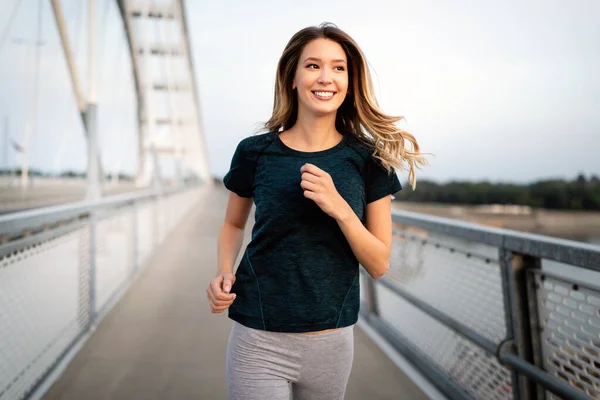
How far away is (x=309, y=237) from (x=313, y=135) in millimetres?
277

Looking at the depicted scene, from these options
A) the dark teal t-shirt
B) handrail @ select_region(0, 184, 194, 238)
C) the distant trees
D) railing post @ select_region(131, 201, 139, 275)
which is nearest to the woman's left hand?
the dark teal t-shirt

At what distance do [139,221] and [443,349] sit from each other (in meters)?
4.32

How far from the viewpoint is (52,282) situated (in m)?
2.91

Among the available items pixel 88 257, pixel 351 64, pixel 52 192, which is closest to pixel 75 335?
pixel 88 257

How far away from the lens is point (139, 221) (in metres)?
6.36

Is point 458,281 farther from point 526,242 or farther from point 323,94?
point 323,94

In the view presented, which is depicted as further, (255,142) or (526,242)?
(526,242)

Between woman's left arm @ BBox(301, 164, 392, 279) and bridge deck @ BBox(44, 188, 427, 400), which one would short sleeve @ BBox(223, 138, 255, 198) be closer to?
woman's left arm @ BBox(301, 164, 392, 279)

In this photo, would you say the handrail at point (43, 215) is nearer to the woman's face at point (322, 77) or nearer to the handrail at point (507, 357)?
the woman's face at point (322, 77)

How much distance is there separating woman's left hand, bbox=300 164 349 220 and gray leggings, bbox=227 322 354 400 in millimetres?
334

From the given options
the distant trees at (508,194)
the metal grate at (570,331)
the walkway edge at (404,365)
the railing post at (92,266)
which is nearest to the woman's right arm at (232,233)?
the metal grate at (570,331)

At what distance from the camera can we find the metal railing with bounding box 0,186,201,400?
233cm

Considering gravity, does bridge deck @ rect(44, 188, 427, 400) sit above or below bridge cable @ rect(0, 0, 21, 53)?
below

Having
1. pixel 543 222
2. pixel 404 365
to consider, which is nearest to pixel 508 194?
pixel 543 222
